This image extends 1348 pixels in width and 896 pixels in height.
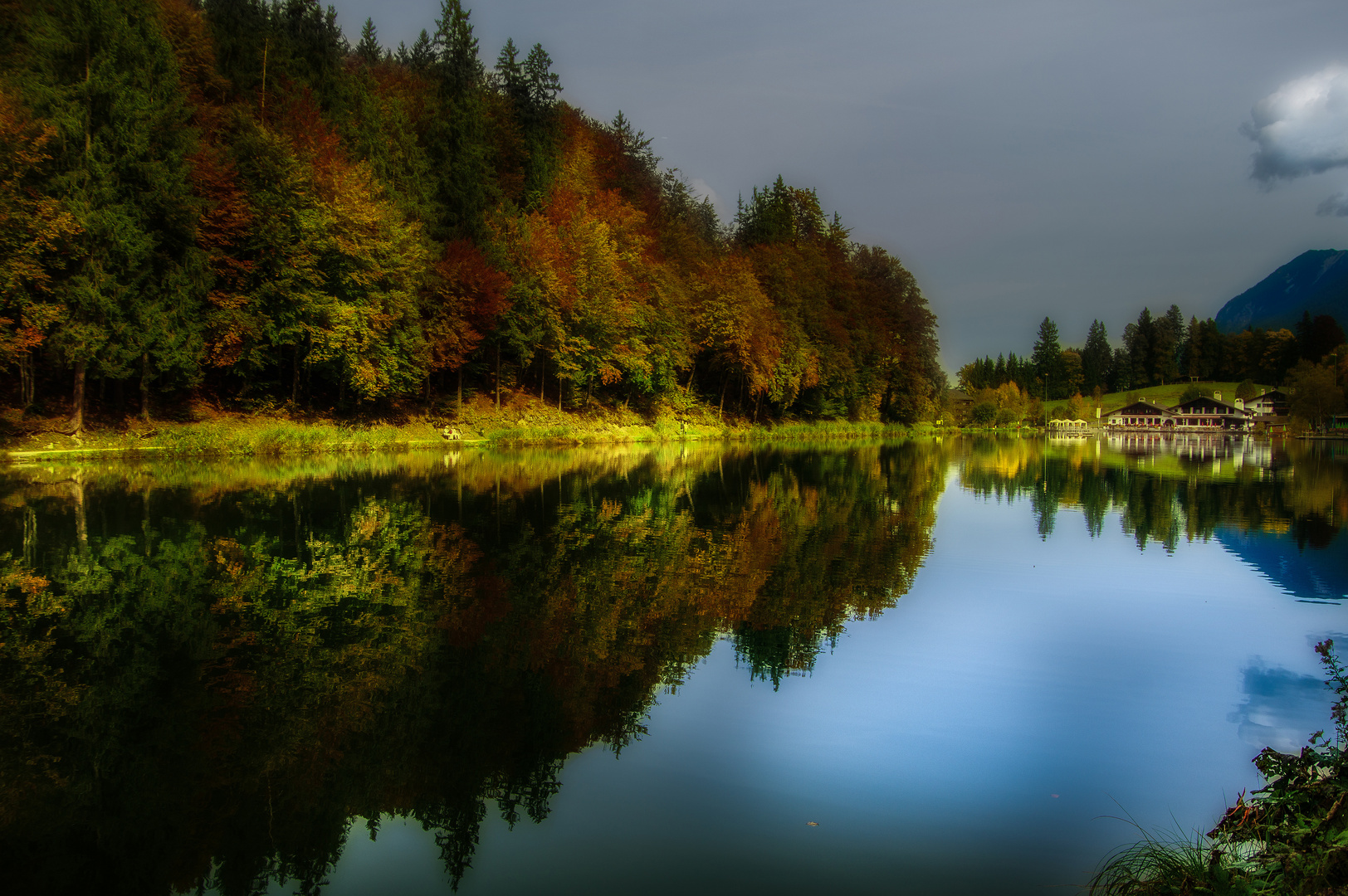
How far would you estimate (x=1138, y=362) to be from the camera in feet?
584

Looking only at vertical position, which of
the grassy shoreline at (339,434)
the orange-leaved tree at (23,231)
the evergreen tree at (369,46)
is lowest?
the grassy shoreline at (339,434)

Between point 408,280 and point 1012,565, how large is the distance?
30465 mm

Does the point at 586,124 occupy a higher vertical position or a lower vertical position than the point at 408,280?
higher

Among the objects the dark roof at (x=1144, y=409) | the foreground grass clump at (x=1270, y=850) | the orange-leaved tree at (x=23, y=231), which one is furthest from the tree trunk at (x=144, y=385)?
the dark roof at (x=1144, y=409)

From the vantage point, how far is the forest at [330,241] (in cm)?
2648

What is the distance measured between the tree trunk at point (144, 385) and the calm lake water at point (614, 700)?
1538cm

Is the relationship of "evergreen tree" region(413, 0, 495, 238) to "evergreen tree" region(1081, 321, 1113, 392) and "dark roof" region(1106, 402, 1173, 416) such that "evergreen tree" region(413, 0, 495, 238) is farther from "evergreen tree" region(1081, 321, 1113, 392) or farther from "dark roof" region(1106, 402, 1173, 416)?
"evergreen tree" region(1081, 321, 1113, 392)

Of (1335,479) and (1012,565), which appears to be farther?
(1335,479)

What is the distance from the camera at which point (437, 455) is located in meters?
32.6

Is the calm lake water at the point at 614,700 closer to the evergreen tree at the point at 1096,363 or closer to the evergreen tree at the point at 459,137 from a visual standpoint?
the evergreen tree at the point at 459,137

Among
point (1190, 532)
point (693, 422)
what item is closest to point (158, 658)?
point (1190, 532)

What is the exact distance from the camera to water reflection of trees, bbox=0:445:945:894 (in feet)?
15.1

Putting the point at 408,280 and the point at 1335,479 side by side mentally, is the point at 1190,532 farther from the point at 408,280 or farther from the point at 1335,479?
the point at 408,280

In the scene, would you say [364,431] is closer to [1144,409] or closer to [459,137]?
[459,137]
